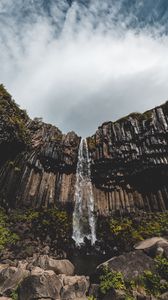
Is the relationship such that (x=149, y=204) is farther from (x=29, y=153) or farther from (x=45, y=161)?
(x=29, y=153)

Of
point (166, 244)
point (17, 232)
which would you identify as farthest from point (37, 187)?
point (166, 244)

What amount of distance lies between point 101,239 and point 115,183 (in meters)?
5.72

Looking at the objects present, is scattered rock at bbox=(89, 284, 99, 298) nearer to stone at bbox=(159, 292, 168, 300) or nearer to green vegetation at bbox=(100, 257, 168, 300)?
green vegetation at bbox=(100, 257, 168, 300)

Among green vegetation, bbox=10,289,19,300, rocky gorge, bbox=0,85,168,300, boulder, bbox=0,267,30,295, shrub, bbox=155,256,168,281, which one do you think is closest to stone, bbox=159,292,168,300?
shrub, bbox=155,256,168,281

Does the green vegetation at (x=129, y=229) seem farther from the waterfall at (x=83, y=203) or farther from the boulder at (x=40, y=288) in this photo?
the boulder at (x=40, y=288)

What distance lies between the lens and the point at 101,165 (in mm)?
22609

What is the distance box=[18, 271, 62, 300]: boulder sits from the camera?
10219mm

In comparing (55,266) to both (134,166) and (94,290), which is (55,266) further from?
(134,166)

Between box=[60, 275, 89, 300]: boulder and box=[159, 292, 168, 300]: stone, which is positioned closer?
box=[159, 292, 168, 300]: stone

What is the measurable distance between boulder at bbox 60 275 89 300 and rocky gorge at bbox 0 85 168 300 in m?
2.33

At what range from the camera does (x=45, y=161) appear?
2259cm

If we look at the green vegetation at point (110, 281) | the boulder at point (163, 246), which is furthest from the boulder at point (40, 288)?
the boulder at point (163, 246)

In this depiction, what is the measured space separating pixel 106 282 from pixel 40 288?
324cm

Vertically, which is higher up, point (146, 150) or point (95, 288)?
point (146, 150)
